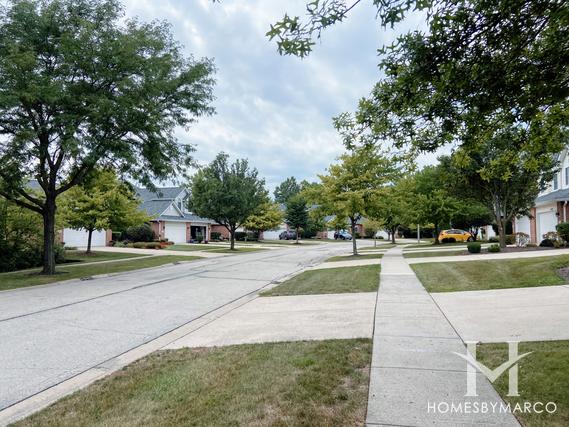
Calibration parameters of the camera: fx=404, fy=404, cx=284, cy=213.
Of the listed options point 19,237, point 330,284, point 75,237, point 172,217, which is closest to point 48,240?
point 19,237

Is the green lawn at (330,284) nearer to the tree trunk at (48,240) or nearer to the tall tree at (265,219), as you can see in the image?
the tree trunk at (48,240)

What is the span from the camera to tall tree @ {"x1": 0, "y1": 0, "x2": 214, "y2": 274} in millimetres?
13547

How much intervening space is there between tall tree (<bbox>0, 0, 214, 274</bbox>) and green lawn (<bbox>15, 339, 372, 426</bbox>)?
10.7m

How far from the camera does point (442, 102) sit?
4.39 m

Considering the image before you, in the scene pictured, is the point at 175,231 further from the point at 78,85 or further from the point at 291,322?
the point at 291,322

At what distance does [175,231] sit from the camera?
4588cm

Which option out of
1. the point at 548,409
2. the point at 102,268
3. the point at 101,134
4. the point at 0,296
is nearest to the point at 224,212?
the point at 102,268

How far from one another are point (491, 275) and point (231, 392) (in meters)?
10.5

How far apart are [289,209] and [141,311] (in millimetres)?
44172

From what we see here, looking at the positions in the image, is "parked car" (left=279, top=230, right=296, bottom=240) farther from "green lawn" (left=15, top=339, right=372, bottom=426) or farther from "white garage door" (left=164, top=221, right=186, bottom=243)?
"green lawn" (left=15, top=339, right=372, bottom=426)

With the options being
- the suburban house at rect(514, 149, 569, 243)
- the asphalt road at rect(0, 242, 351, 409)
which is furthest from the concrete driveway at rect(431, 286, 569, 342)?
the suburban house at rect(514, 149, 569, 243)

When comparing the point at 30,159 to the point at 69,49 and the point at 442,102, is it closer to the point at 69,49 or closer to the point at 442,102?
the point at 69,49

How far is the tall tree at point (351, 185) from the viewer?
2283 cm

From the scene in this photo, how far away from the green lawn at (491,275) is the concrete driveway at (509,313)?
30.8 inches
